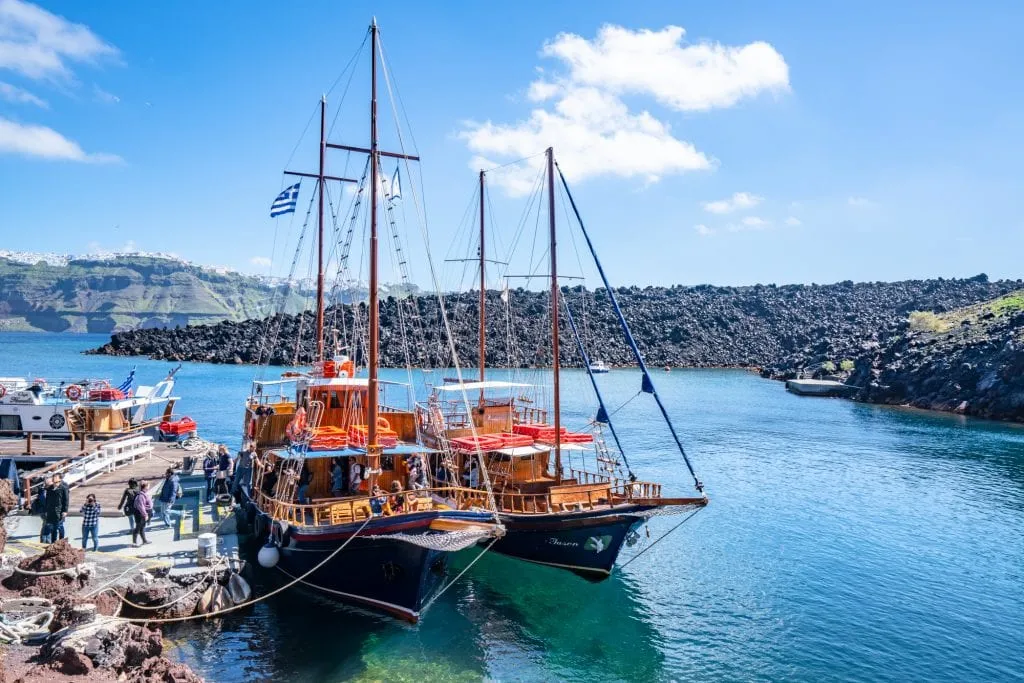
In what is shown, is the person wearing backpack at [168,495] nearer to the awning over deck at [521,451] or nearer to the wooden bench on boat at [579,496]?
the awning over deck at [521,451]

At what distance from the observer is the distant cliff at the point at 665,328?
128 m

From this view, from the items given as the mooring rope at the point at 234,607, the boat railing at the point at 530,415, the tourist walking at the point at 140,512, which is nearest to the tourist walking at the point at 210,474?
the tourist walking at the point at 140,512

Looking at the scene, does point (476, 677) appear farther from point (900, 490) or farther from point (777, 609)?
point (900, 490)

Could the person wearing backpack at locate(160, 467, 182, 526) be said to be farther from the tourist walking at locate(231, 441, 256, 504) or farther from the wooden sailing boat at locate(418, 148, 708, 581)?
the wooden sailing boat at locate(418, 148, 708, 581)

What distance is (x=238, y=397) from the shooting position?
80.2 metres

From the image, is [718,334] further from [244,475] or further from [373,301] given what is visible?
[373,301]

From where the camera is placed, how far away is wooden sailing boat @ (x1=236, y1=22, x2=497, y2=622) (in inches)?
699

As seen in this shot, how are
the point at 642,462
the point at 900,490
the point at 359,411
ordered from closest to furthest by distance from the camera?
the point at 359,411, the point at 900,490, the point at 642,462

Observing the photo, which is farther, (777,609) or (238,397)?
(238,397)

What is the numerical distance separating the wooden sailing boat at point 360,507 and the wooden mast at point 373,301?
3 cm

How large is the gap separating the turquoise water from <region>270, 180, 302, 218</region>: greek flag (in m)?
16.8

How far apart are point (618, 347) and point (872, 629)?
129559 millimetres

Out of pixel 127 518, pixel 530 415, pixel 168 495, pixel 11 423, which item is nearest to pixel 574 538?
pixel 530 415

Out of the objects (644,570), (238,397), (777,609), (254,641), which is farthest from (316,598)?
(238,397)
